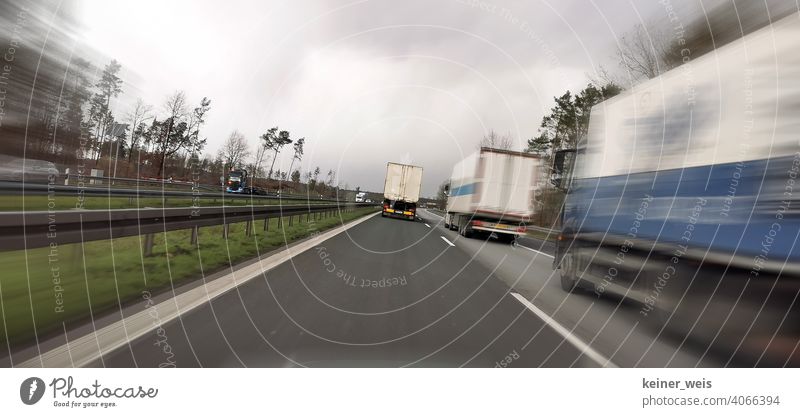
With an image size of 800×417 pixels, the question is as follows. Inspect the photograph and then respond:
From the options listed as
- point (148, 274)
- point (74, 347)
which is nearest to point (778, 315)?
point (74, 347)

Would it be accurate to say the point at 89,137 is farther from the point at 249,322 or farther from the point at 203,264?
the point at 203,264

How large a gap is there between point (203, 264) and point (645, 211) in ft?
23.3

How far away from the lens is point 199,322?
14.5 feet

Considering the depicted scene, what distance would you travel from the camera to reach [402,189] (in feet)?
121

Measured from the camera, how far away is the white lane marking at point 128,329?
10.7 feet

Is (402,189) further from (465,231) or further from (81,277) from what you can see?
(81,277)

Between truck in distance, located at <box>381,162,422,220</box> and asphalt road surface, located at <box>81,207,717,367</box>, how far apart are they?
→ 2773 cm

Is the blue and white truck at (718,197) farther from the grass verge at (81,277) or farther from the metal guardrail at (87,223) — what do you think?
the metal guardrail at (87,223)

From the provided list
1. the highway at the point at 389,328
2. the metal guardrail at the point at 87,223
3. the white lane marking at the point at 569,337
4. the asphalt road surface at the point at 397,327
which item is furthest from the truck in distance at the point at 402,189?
the white lane marking at the point at 569,337

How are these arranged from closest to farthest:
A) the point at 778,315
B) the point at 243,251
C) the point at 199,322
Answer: the point at 778,315, the point at 199,322, the point at 243,251

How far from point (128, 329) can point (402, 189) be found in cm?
3295

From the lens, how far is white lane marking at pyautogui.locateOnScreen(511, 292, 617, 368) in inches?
111

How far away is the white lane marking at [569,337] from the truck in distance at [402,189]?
29731mm
